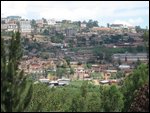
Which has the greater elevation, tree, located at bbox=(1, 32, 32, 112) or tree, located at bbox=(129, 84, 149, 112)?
tree, located at bbox=(1, 32, 32, 112)

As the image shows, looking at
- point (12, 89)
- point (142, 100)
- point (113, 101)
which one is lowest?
point (113, 101)

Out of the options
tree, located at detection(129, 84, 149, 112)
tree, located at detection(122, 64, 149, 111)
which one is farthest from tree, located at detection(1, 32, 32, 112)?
tree, located at detection(122, 64, 149, 111)

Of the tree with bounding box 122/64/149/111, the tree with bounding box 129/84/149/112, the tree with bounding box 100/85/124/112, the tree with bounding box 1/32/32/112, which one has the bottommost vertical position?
the tree with bounding box 100/85/124/112

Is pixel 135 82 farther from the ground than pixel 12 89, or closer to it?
closer to it

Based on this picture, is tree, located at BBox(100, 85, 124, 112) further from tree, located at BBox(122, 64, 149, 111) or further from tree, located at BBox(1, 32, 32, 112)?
tree, located at BBox(1, 32, 32, 112)

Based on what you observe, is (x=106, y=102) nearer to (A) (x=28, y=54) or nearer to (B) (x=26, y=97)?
(B) (x=26, y=97)

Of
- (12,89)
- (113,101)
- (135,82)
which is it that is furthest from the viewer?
(113,101)

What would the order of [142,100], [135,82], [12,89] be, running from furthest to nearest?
[135,82] < [142,100] < [12,89]

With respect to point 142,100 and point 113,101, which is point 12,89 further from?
point 113,101

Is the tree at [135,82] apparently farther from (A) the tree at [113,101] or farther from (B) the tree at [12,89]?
(B) the tree at [12,89]

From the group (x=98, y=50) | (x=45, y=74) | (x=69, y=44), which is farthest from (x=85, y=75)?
(x=69, y=44)

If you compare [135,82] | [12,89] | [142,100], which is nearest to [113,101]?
[135,82]
